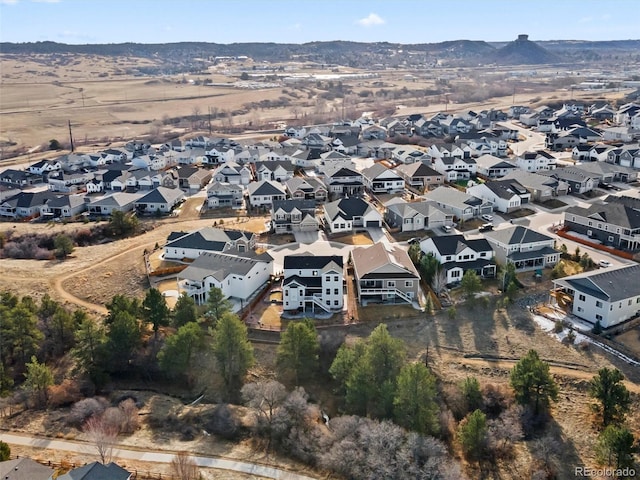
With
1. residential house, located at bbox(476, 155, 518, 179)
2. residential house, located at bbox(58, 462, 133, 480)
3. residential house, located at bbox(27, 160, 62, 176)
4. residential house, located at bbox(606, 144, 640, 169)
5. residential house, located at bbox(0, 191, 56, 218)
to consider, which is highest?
residential house, located at bbox(606, 144, 640, 169)

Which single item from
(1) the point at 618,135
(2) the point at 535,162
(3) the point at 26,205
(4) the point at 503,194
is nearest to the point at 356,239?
(4) the point at 503,194

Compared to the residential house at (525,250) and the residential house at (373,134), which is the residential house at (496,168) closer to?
the residential house at (525,250)

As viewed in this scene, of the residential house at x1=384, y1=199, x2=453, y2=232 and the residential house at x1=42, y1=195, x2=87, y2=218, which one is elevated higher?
the residential house at x1=384, y1=199, x2=453, y2=232

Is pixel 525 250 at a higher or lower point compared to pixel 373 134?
lower

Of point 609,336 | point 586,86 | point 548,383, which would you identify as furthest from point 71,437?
point 586,86

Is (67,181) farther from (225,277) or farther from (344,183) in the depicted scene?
(225,277)

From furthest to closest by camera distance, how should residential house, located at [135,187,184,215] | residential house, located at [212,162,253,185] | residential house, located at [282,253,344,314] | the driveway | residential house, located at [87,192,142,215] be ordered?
residential house, located at [212,162,253,185], residential house, located at [87,192,142,215], residential house, located at [135,187,184,215], the driveway, residential house, located at [282,253,344,314]

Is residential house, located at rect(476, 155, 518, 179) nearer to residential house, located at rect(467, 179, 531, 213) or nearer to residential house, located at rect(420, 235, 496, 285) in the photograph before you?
residential house, located at rect(467, 179, 531, 213)

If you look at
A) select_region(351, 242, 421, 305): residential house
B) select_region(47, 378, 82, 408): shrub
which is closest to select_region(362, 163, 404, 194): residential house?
select_region(351, 242, 421, 305): residential house
